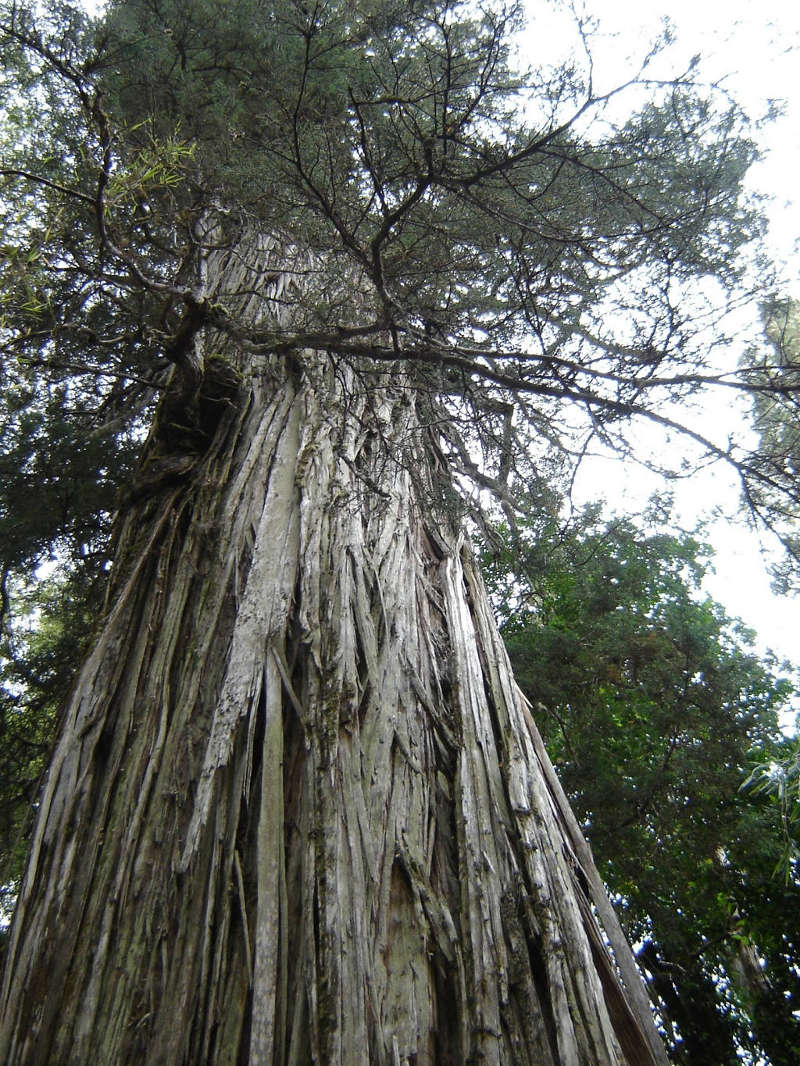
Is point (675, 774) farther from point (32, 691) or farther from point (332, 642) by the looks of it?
point (32, 691)

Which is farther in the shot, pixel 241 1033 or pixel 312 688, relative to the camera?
pixel 312 688

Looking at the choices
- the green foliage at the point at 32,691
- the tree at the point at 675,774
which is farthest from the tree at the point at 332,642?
the green foliage at the point at 32,691

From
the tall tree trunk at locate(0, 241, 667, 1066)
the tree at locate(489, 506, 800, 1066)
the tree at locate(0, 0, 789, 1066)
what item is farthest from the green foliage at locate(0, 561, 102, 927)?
the tree at locate(489, 506, 800, 1066)

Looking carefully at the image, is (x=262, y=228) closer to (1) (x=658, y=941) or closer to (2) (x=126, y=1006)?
(2) (x=126, y=1006)

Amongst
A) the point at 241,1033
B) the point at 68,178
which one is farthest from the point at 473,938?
the point at 68,178

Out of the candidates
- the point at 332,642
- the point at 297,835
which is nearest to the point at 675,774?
the point at 332,642

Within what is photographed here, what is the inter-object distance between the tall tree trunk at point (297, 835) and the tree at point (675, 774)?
1352 millimetres

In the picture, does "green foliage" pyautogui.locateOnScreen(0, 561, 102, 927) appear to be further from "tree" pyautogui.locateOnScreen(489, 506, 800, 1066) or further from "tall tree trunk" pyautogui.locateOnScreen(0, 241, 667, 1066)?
"tree" pyautogui.locateOnScreen(489, 506, 800, 1066)

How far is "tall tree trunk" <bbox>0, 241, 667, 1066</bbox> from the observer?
4.94 ft

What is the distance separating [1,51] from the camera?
149 inches

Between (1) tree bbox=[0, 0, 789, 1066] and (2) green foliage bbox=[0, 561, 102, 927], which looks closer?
(1) tree bbox=[0, 0, 789, 1066]

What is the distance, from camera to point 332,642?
2244 mm

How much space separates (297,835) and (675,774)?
9.69 feet

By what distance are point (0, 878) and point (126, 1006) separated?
11.0 feet
